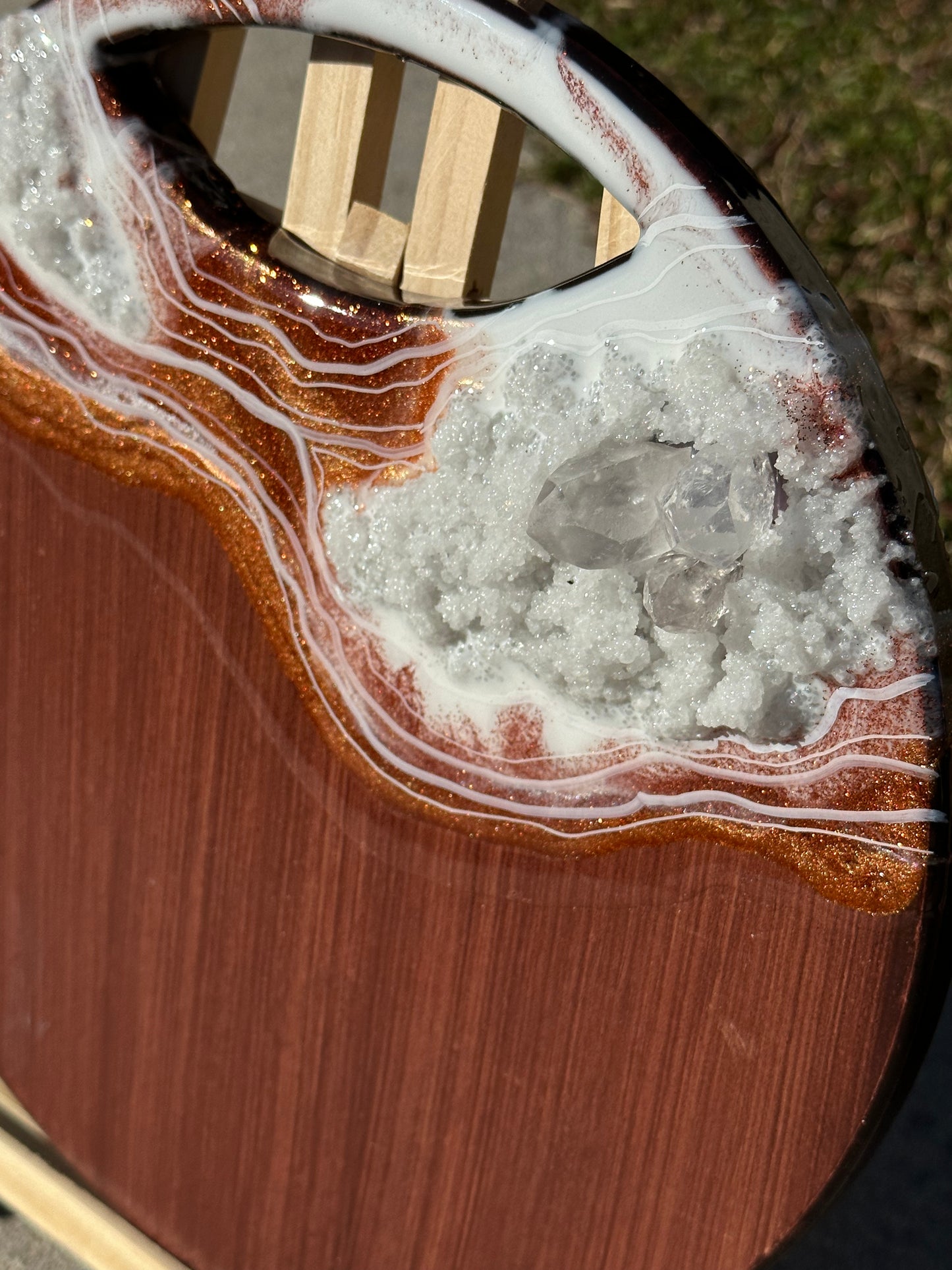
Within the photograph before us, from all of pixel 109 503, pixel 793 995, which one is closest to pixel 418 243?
pixel 109 503

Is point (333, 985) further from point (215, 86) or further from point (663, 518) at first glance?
point (215, 86)

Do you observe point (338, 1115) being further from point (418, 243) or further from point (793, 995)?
point (418, 243)

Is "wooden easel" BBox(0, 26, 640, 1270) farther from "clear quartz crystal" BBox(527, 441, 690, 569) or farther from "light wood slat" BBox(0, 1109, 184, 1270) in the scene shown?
"clear quartz crystal" BBox(527, 441, 690, 569)

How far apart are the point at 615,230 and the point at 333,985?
0.48m

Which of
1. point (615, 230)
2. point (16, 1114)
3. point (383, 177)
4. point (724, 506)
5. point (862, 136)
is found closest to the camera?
point (724, 506)

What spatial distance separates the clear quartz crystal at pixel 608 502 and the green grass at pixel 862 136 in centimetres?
70

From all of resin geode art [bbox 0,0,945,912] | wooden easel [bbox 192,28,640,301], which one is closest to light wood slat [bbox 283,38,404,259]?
wooden easel [bbox 192,28,640,301]

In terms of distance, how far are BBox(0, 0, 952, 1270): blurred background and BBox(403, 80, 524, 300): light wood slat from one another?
21.8 inches

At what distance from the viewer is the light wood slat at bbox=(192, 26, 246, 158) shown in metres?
0.72

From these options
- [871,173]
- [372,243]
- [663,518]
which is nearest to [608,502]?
[663,518]

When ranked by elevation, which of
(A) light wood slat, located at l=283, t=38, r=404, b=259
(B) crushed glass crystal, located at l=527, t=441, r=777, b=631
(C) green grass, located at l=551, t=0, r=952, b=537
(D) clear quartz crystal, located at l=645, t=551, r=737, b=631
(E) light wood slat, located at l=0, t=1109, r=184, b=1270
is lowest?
(E) light wood slat, located at l=0, t=1109, r=184, b=1270

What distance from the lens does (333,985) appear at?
624mm

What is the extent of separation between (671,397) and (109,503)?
0.35 metres

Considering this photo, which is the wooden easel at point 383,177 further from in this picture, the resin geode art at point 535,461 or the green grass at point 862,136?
the green grass at point 862,136
